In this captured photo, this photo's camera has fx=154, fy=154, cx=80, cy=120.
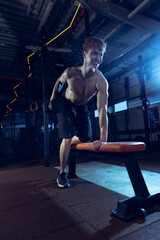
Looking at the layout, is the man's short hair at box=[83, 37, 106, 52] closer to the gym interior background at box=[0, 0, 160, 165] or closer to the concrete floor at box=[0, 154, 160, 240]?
the gym interior background at box=[0, 0, 160, 165]

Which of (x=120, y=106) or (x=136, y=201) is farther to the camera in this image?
(x=120, y=106)

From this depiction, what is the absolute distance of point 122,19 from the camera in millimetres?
3254

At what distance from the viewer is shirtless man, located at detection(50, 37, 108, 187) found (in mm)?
1622

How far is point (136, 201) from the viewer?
1.13 meters

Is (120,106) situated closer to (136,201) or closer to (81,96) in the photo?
(81,96)

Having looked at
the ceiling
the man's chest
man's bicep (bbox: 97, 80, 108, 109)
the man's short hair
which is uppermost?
the ceiling

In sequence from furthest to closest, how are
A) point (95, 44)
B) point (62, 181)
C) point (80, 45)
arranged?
point (80, 45)
point (62, 181)
point (95, 44)

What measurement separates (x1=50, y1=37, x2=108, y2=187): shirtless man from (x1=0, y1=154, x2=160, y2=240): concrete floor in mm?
370

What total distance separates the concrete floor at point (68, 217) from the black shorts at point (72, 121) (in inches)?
24.9

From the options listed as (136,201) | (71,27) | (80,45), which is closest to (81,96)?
(136,201)

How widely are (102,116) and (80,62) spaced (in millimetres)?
5176

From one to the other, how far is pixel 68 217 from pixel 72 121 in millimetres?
1086

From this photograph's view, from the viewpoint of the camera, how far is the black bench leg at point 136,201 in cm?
108

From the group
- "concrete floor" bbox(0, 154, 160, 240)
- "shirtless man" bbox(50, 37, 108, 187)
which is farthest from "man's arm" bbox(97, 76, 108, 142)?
"concrete floor" bbox(0, 154, 160, 240)
